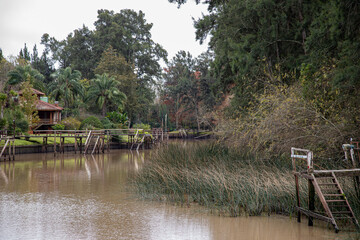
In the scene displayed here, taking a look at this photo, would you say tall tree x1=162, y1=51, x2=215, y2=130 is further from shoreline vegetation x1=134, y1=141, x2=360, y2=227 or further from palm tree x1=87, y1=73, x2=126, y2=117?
shoreline vegetation x1=134, y1=141, x2=360, y2=227

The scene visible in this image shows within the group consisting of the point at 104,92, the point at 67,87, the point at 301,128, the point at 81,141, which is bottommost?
the point at 81,141

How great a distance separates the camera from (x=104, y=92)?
4319cm

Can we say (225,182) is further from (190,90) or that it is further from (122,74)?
(190,90)

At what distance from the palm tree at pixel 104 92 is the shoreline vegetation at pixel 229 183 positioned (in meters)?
30.2

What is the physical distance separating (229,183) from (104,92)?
35605mm

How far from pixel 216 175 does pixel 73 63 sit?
1993 inches

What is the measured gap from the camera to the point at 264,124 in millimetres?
10852

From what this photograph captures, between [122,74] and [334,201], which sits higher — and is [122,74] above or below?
above

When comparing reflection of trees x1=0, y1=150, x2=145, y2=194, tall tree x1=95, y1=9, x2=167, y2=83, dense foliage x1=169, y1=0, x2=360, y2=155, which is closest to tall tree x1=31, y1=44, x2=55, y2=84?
tall tree x1=95, y1=9, x2=167, y2=83

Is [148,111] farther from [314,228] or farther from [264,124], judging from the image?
[314,228]

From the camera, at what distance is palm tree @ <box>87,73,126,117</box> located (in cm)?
4259

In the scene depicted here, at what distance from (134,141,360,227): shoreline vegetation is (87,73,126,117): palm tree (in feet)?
99.2

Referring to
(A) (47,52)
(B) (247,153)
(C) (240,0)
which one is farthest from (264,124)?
(A) (47,52)

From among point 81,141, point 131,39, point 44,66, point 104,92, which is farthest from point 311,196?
point 44,66
